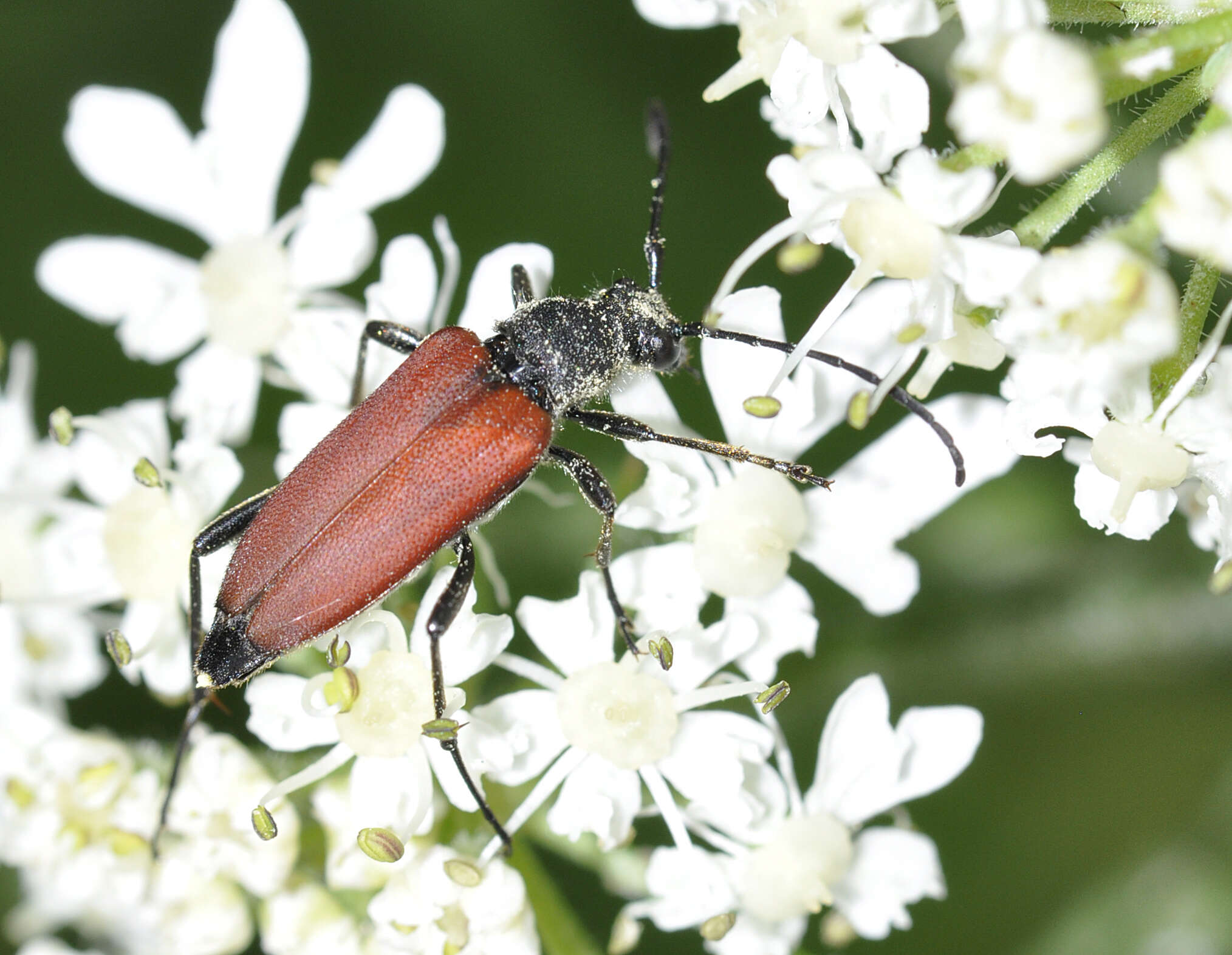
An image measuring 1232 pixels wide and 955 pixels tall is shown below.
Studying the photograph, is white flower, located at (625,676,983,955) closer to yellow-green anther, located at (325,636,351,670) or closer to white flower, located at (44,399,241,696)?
yellow-green anther, located at (325,636,351,670)

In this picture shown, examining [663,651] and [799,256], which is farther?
[663,651]

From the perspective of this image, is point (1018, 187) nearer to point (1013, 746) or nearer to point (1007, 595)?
point (1007, 595)

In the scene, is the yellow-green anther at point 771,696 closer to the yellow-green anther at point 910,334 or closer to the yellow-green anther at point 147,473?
the yellow-green anther at point 910,334

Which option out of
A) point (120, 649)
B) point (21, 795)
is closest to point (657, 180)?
point (120, 649)

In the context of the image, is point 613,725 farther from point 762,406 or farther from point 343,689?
point 762,406

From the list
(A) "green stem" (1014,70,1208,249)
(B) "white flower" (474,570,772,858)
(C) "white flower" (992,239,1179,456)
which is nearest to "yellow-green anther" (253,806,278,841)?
(B) "white flower" (474,570,772,858)

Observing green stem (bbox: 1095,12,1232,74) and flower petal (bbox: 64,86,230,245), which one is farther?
flower petal (bbox: 64,86,230,245)

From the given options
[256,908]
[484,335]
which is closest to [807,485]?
[484,335]
